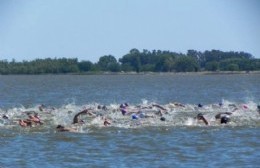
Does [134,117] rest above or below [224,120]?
below

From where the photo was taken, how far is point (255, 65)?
651 ft

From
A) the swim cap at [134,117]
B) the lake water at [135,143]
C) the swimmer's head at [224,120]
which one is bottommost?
the lake water at [135,143]

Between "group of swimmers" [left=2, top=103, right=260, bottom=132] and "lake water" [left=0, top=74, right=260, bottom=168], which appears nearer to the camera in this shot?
"lake water" [left=0, top=74, right=260, bottom=168]

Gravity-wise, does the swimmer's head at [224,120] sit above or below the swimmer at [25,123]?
above

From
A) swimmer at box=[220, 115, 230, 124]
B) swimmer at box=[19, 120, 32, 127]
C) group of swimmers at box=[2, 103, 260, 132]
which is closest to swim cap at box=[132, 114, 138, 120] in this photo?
group of swimmers at box=[2, 103, 260, 132]

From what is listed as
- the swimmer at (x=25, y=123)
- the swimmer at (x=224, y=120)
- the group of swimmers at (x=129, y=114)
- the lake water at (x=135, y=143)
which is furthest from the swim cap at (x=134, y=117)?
the swimmer at (x=25, y=123)

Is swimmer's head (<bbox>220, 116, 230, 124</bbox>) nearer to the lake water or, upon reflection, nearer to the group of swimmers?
the group of swimmers

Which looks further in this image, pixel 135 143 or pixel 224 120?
pixel 224 120

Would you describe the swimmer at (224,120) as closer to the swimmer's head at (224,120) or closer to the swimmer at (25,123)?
the swimmer's head at (224,120)

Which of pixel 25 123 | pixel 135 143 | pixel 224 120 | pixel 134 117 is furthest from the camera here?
pixel 134 117

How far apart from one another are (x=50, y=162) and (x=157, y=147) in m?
4.02

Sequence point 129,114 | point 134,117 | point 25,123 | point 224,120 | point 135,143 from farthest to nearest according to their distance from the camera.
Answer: point 129,114
point 134,117
point 224,120
point 25,123
point 135,143

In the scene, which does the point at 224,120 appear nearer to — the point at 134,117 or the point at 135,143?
the point at 134,117

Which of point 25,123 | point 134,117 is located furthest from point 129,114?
point 25,123
